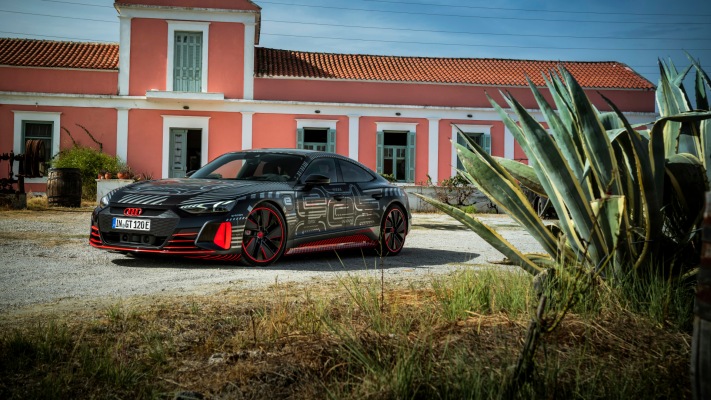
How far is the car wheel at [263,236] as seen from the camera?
26.0 feet

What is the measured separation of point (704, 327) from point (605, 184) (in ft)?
8.03

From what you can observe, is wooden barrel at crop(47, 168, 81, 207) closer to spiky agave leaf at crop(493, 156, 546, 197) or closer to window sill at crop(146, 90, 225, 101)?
window sill at crop(146, 90, 225, 101)

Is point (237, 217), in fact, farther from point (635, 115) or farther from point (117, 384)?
point (635, 115)

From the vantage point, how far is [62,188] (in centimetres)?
2003

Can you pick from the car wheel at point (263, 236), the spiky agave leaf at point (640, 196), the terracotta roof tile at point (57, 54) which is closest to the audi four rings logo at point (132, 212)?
the car wheel at point (263, 236)

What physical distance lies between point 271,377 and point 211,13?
83.7 ft

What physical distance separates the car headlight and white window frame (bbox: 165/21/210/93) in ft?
65.9

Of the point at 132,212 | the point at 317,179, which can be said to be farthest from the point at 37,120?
the point at 317,179

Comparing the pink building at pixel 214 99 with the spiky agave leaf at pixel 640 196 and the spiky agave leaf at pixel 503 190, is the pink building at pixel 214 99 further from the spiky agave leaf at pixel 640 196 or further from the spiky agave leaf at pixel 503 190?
the spiky agave leaf at pixel 640 196

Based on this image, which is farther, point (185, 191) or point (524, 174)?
point (185, 191)

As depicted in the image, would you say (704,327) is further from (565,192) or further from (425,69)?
(425,69)

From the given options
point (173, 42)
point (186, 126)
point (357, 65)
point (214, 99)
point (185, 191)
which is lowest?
point (185, 191)

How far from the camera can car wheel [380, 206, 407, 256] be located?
9750 millimetres

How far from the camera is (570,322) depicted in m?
3.96
